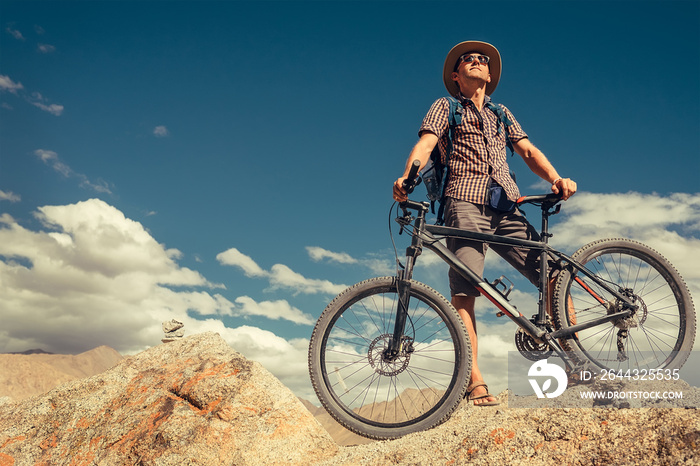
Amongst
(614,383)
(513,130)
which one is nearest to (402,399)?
(614,383)

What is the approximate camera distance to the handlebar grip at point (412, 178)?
390 centimetres

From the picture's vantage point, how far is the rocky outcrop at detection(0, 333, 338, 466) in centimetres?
389

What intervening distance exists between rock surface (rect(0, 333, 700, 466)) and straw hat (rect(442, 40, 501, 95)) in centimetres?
356

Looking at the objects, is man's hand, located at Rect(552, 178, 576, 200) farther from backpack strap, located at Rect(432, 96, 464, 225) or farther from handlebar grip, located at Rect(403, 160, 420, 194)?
handlebar grip, located at Rect(403, 160, 420, 194)

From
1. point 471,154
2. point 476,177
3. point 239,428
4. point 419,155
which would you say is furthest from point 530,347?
point 239,428

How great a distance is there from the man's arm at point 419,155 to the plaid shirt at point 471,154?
9cm

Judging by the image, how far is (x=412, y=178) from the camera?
3.94 meters

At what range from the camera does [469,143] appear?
14.9 feet

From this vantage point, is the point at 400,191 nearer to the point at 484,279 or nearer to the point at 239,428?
the point at 484,279

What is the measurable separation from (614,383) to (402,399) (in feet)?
5.58

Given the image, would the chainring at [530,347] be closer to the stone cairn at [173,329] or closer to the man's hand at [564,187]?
the man's hand at [564,187]

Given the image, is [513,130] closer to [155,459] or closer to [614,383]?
[614,383]

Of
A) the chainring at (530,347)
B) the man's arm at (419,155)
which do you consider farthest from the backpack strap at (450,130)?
the chainring at (530,347)

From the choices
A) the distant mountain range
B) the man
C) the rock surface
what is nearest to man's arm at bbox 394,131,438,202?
the man
